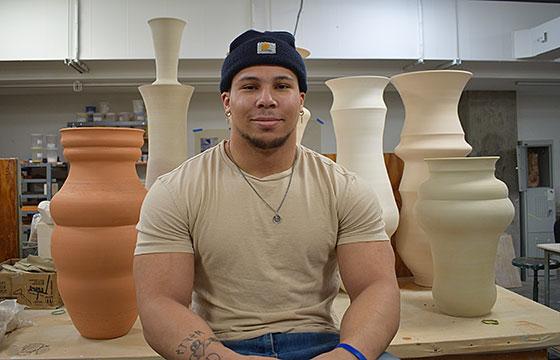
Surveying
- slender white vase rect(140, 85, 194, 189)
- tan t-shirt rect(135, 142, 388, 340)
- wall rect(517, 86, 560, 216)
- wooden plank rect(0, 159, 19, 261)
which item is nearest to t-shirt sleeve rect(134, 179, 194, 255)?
tan t-shirt rect(135, 142, 388, 340)

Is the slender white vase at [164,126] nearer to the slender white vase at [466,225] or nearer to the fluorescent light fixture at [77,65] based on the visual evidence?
the slender white vase at [466,225]

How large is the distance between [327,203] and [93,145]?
0.81 meters

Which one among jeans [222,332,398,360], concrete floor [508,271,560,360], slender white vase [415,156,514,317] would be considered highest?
slender white vase [415,156,514,317]

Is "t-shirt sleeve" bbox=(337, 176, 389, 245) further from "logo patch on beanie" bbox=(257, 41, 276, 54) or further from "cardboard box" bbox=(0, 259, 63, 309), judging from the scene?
"cardboard box" bbox=(0, 259, 63, 309)

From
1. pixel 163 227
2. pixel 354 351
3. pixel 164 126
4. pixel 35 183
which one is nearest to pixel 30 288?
pixel 164 126

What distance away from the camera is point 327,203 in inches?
50.4

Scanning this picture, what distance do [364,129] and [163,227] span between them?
1048 mm

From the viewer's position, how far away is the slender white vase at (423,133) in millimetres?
1942

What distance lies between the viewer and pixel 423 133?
1995 millimetres

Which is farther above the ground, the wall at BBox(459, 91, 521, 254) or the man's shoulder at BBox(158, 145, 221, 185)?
the wall at BBox(459, 91, 521, 254)

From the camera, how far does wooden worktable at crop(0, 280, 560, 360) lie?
4.96 feet

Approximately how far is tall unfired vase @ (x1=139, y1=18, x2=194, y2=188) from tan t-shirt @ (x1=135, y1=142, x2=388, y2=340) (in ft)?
2.17

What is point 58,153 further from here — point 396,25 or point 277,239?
point 277,239

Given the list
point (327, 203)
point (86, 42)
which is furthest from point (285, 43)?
point (86, 42)
